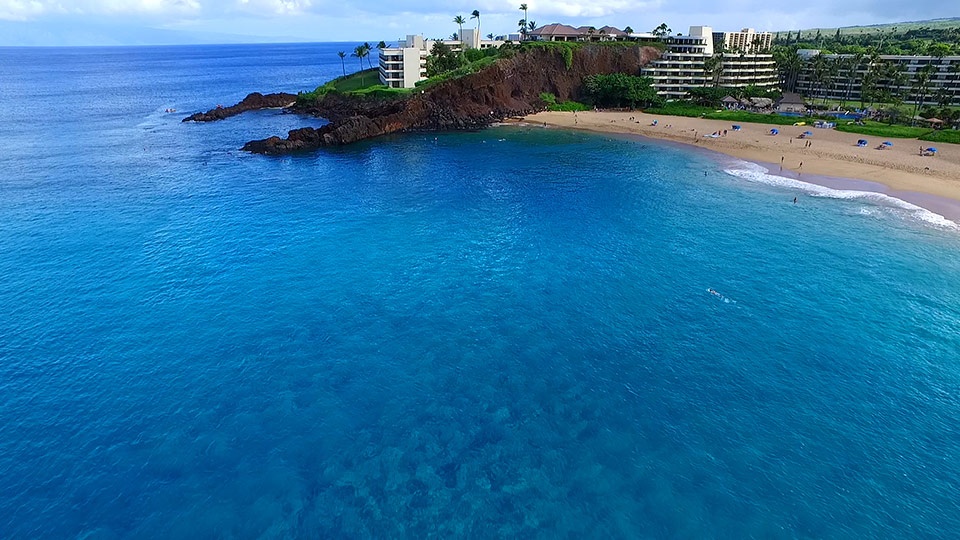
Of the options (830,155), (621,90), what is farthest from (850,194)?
(621,90)

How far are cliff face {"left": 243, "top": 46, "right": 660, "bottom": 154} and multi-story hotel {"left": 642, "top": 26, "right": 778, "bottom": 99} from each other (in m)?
5.77

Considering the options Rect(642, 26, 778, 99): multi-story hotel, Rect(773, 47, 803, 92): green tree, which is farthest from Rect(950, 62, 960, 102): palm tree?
Rect(642, 26, 778, 99): multi-story hotel

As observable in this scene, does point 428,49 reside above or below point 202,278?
above

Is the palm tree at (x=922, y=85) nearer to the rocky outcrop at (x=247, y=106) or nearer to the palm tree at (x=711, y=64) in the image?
the palm tree at (x=711, y=64)

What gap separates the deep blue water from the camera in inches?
955

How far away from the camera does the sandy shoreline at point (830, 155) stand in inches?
2699

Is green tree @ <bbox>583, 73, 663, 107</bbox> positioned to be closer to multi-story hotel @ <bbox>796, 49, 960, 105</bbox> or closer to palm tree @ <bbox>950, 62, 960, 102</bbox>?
multi-story hotel @ <bbox>796, 49, 960, 105</bbox>

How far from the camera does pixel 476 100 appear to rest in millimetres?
116312

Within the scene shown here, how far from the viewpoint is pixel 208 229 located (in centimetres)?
5488

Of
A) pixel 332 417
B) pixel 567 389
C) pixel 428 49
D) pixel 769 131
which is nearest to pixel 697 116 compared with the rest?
pixel 769 131

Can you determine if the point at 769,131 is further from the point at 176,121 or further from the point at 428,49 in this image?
the point at 176,121

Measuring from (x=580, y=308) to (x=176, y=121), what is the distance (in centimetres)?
11495

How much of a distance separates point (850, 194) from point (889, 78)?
73805 millimetres

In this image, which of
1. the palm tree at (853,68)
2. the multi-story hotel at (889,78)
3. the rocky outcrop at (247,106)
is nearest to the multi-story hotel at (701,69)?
the multi-story hotel at (889,78)
